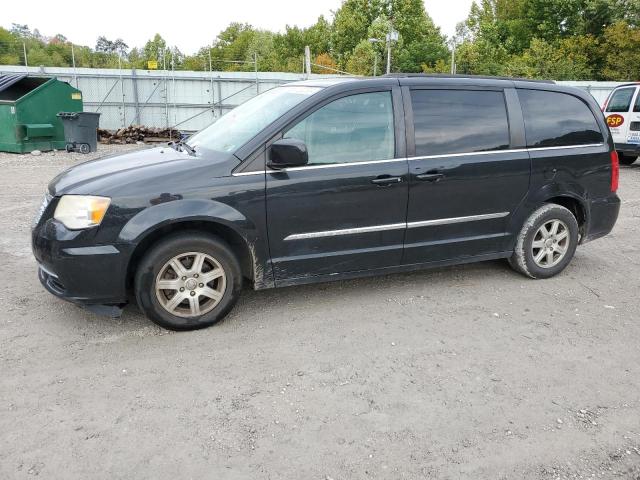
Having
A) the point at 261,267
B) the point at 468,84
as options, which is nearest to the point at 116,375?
the point at 261,267

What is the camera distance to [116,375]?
3.39 m

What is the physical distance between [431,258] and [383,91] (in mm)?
1430

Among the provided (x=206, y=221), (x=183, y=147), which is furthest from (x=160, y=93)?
(x=206, y=221)

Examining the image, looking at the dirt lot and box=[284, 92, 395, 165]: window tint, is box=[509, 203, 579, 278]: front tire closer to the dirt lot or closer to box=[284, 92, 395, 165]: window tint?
the dirt lot

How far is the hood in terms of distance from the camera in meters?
3.78

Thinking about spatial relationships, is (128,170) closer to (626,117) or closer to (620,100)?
(626,117)

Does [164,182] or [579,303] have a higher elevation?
[164,182]

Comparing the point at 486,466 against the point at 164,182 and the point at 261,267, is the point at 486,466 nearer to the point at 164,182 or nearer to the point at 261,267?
the point at 261,267

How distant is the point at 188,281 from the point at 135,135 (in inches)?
634

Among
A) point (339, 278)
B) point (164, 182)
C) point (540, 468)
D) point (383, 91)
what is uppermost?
point (383, 91)

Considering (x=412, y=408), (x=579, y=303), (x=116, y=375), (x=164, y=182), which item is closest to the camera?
(x=412, y=408)

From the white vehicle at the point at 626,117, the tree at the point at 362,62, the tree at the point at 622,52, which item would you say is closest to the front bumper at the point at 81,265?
the white vehicle at the point at 626,117

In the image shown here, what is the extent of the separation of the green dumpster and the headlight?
12.1 m

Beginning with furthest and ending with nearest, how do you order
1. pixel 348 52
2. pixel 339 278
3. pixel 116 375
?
pixel 348 52, pixel 339 278, pixel 116 375
